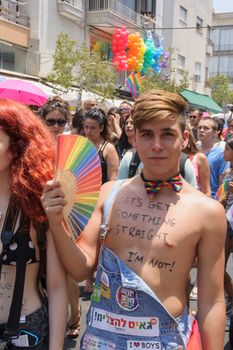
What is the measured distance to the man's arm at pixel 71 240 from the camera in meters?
1.54

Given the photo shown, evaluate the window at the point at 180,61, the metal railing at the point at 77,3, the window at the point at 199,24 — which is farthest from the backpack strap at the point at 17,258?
the window at the point at 199,24

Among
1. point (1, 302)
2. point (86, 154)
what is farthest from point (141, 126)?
point (1, 302)

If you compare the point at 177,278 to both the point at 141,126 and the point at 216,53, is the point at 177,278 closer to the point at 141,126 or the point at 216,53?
the point at 141,126

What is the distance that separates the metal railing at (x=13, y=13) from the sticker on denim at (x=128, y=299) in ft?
60.0

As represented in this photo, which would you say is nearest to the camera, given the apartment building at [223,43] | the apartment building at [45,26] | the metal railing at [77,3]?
the apartment building at [45,26]

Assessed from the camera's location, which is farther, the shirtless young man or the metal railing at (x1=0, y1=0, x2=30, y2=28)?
the metal railing at (x1=0, y1=0, x2=30, y2=28)

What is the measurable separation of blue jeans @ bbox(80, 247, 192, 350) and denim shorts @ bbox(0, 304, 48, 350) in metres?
0.16

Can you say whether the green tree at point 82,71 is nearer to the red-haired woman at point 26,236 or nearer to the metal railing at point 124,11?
the metal railing at point 124,11

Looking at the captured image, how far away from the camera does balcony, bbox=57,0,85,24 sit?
2044 cm

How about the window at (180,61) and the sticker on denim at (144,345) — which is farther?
the window at (180,61)

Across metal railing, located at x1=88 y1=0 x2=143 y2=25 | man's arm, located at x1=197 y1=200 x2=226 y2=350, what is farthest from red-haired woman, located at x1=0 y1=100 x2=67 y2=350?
metal railing, located at x1=88 y1=0 x2=143 y2=25

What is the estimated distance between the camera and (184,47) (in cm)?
3300

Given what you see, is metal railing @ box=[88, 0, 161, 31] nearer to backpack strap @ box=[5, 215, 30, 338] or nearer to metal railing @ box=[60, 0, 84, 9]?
metal railing @ box=[60, 0, 84, 9]

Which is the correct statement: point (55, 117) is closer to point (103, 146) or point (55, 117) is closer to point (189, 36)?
point (103, 146)
